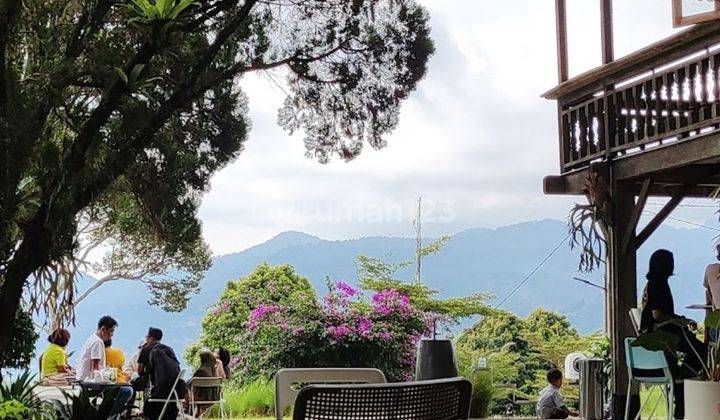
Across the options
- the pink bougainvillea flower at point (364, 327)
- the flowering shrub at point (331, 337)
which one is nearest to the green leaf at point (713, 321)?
the flowering shrub at point (331, 337)

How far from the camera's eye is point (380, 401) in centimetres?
211

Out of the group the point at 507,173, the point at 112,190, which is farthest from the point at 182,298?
the point at 507,173

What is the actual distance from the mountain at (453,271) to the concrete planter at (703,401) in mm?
Answer: 6289

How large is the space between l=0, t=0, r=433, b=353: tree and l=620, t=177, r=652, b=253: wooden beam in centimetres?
353

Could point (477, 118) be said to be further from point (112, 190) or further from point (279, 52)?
point (112, 190)

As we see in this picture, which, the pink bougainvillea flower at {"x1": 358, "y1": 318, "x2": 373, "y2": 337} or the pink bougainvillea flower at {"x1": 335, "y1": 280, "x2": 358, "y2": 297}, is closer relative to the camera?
the pink bougainvillea flower at {"x1": 358, "y1": 318, "x2": 373, "y2": 337}

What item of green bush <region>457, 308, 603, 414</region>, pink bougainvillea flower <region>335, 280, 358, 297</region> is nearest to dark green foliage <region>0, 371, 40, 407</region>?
pink bougainvillea flower <region>335, 280, 358, 297</region>

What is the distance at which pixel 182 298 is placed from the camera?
44.0 ft

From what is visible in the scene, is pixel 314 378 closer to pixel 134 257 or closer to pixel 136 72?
pixel 136 72

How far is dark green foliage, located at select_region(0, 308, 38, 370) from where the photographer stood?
8.34 metres

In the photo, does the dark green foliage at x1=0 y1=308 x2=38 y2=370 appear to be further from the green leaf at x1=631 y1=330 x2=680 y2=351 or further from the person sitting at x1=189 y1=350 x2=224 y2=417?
the green leaf at x1=631 y1=330 x2=680 y2=351

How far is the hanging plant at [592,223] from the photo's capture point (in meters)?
7.08

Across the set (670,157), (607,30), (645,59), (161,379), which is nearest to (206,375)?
(161,379)

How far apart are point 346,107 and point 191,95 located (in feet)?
9.87
